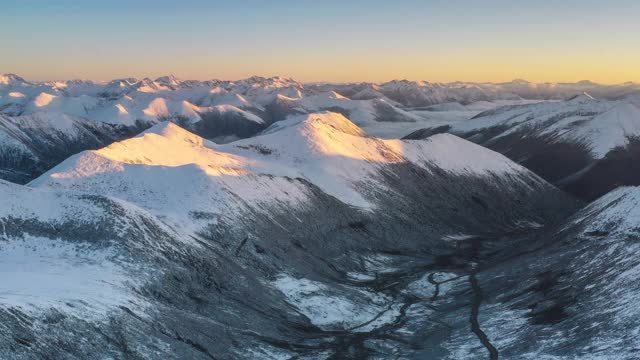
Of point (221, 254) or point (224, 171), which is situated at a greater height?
point (224, 171)

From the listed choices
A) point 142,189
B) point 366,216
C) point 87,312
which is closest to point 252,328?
point 87,312

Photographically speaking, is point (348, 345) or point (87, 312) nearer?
point (87, 312)

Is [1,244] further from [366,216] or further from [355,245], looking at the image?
[366,216]

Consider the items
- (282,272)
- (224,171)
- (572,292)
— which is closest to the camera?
(572,292)

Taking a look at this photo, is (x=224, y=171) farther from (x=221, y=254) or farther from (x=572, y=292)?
(x=572, y=292)

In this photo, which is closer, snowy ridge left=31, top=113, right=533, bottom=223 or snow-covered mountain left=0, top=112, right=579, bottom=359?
snow-covered mountain left=0, top=112, right=579, bottom=359

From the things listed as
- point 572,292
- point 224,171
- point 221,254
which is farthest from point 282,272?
point 572,292

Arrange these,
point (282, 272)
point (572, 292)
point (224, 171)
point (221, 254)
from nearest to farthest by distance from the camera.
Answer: point (572, 292) < point (221, 254) < point (282, 272) < point (224, 171)

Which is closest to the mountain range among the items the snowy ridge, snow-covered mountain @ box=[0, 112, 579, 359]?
snow-covered mountain @ box=[0, 112, 579, 359]

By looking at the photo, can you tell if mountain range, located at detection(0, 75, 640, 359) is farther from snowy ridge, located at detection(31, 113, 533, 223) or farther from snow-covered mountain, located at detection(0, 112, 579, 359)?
snowy ridge, located at detection(31, 113, 533, 223)
